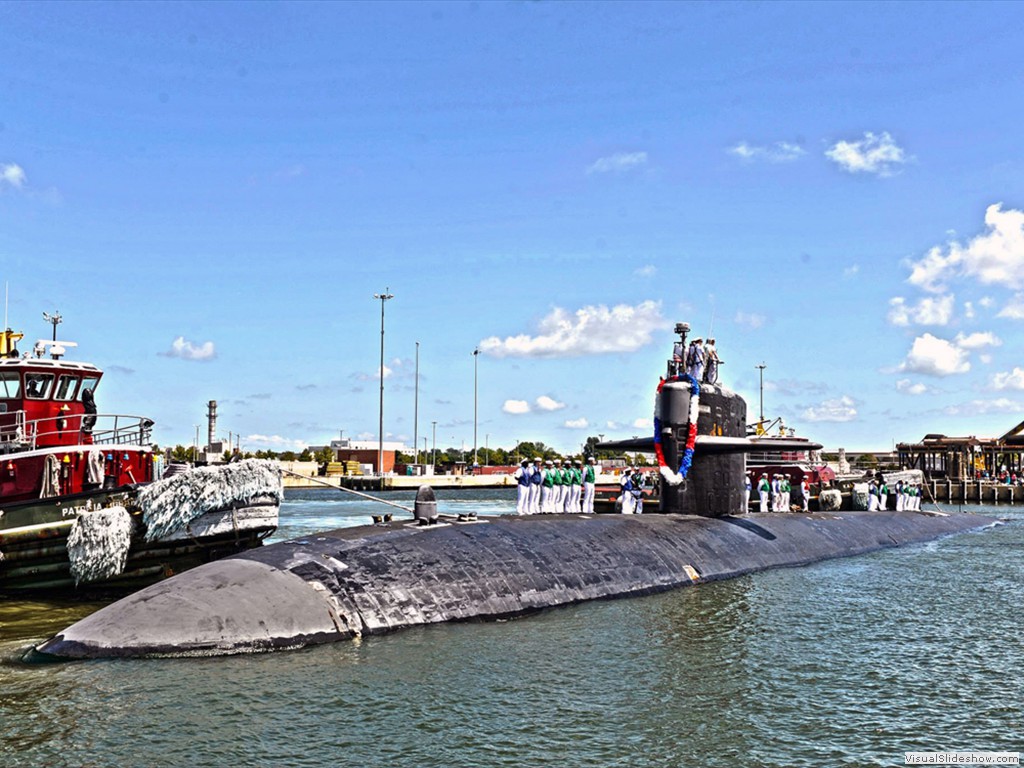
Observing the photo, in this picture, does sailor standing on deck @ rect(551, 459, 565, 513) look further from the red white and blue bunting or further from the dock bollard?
the dock bollard

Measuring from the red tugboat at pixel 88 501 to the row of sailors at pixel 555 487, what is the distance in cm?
618

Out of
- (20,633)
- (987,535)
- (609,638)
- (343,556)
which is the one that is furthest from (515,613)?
(987,535)

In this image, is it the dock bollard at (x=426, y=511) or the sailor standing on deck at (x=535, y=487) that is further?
the sailor standing on deck at (x=535, y=487)

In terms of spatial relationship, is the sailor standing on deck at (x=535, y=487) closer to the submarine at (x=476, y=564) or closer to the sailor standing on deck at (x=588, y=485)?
the sailor standing on deck at (x=588, y=485)

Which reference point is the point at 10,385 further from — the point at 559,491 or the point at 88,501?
the point at 559,491

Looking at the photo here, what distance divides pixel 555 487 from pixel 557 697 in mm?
12645

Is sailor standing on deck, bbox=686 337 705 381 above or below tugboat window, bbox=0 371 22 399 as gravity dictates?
above

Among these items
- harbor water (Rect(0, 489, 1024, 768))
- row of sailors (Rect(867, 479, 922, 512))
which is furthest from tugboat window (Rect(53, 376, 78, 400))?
row of sailors (Rect(867, 479, 922, 512))

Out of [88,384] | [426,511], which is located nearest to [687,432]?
[426,511]

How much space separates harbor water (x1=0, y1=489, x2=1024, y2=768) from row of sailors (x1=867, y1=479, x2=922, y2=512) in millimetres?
21697

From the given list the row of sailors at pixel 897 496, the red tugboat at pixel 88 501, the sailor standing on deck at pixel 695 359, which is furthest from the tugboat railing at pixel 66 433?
the row of sailors at pixel 897 496

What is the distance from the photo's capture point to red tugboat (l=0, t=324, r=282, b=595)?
53.1 feet

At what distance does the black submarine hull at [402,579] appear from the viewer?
422 inches

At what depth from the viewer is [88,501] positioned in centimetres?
1642
